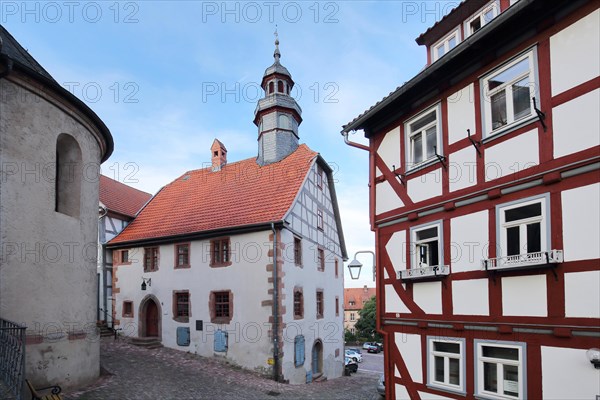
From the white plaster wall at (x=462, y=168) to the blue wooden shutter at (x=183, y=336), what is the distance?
14.1 metres

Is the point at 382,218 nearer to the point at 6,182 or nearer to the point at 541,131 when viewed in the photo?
the point at 541,131

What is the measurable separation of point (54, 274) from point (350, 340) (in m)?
49.7

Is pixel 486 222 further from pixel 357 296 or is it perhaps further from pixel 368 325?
pixel 357 296

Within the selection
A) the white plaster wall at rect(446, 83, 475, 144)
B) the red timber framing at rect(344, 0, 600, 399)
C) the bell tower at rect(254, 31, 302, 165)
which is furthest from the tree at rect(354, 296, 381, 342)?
the white plaster wall at rect(446, 83, 475, 144)

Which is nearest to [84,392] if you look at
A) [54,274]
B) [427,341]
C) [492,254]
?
[54,274]

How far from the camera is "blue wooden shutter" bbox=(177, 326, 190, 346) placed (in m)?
18.9

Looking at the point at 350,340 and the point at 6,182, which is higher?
the point at 6,182

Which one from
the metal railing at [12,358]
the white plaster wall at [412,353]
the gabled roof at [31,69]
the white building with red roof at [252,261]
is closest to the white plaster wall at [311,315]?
the white building with red roof at [252,261]

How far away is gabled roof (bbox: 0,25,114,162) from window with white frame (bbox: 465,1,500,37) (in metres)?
9.37

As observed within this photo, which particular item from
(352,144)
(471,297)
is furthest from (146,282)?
(471,297)

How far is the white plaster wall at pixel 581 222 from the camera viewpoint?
20.1 ft

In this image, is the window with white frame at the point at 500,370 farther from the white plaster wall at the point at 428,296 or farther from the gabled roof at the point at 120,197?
the gabled roof at the point at 120,197

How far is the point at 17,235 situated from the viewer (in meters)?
9.58

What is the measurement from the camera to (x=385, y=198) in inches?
408
